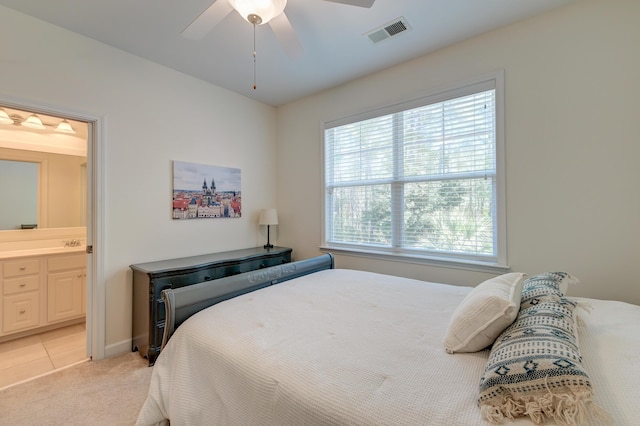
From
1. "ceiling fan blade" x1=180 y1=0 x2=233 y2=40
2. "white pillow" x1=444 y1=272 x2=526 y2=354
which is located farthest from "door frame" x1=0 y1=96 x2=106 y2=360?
"white pillow" x1=444 y1=272 x2=526 y2=354

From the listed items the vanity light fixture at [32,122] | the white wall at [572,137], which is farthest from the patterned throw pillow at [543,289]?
the vanity light fixture at [32,122]

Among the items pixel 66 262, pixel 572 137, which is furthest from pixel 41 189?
pixel 572 137

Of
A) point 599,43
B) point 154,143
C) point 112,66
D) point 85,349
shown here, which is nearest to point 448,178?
point 599,43

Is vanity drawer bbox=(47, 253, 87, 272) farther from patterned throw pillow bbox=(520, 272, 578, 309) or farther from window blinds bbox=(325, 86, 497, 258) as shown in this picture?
patterned throw pillow bbox=(520, 272, 578, 309)

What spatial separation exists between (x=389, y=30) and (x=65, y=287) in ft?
14.2

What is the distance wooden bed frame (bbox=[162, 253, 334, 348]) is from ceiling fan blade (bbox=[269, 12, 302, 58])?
1.66 meters

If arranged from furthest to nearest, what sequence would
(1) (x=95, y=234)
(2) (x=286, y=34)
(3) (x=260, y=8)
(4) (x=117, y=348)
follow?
(4) (x=117, y=348), (1) (x=95, y=234), (2) (x=286, y=34), (3) (x=260, y=8)

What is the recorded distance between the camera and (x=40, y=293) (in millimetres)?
2990

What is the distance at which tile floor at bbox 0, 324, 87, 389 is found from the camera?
2.28 m

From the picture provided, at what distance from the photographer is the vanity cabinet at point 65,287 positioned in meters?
3.06

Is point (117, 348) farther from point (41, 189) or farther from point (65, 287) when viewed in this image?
point (41, 189)

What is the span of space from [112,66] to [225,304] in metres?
2.46

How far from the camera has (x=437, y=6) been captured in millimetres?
2053

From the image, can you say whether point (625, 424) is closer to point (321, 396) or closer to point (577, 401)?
point (577, 401)
